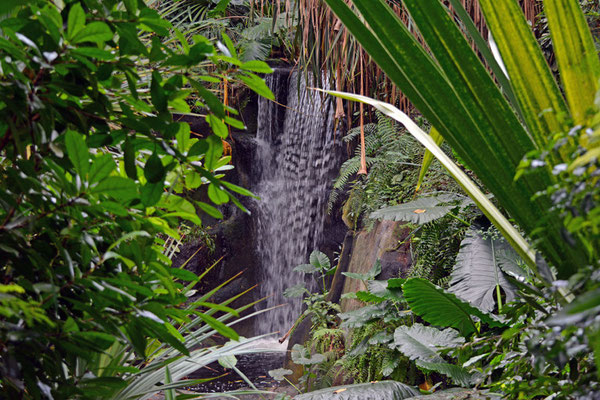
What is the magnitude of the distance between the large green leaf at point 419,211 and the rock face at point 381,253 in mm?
771

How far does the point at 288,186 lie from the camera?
7.72 meters

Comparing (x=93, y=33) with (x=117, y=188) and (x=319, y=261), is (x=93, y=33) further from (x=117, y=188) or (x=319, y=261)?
(x=319, y=261)

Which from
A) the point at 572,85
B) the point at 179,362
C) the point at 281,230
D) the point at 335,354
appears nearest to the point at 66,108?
the point at 572,85

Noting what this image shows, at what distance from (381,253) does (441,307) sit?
1.77 metres

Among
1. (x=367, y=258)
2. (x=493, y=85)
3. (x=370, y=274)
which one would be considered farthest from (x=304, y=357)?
(x=493, y=85)

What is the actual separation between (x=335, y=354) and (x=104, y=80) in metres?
4.08

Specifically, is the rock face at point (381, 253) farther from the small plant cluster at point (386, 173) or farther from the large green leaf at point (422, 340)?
the large green leaf at point (422, 340)

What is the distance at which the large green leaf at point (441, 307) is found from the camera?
96.5 inches

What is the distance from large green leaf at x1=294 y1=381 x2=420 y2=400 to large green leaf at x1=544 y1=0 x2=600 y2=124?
223 centimetres

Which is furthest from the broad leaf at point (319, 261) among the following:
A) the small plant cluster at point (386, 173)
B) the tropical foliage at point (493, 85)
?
the tropical foliage at point (493, 85)

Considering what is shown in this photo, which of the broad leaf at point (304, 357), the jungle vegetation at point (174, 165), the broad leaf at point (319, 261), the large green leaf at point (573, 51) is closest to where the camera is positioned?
the jungle vegetation at point (174, 165)

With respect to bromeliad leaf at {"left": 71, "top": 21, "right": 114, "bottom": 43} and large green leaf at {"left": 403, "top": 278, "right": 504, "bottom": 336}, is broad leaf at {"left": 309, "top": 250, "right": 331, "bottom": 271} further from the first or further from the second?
bromeliad leaf at {"left": 71, "top": 21, "right": 114, "bottom": 43}

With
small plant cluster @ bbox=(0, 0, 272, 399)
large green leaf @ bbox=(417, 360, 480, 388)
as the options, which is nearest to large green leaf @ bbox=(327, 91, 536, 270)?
small plant cluster @ bbox=(0, 0, 272, 399)

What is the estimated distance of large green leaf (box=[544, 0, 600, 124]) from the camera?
62 cm
